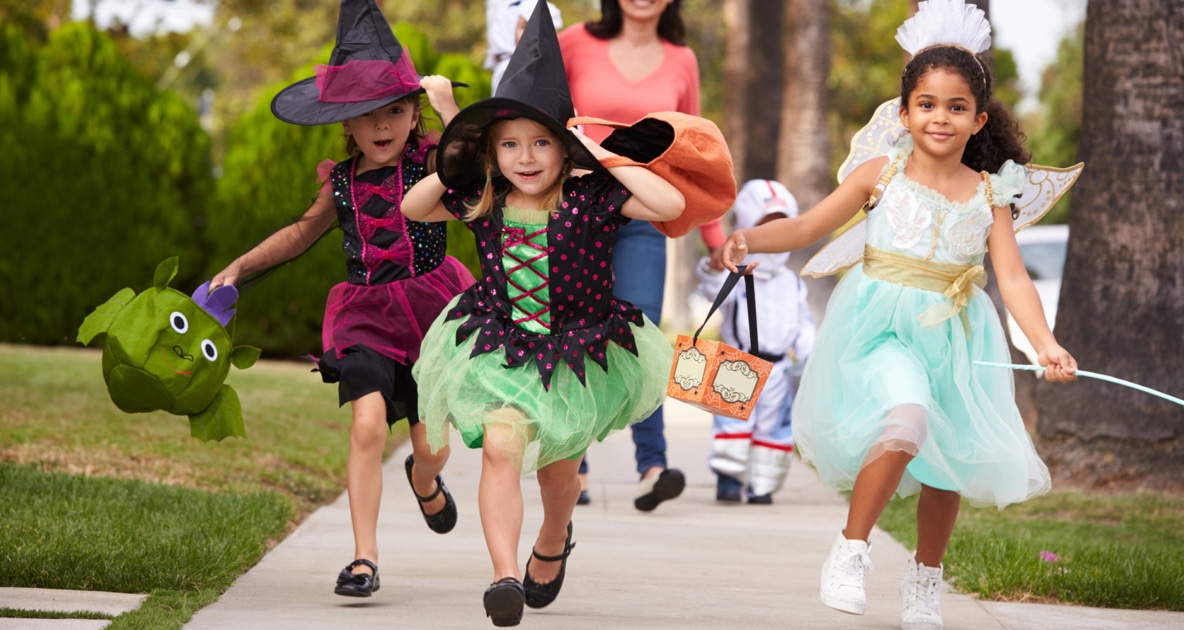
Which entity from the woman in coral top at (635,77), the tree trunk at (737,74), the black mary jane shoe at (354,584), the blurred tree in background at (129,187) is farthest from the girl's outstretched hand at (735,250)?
the tree trunk at (737,74)

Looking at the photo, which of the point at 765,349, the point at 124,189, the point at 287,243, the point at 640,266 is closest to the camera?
the point at 287,243

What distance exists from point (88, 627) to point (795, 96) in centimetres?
1470

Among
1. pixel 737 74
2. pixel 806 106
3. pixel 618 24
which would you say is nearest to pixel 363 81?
pixel 618 24

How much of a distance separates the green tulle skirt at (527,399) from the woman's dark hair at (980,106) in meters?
1.23

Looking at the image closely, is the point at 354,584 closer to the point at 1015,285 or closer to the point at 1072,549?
the point at 1015,285

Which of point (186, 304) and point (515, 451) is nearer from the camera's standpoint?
point (515, 451)

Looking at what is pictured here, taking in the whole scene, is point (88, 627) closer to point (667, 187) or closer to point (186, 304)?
point (186, 304)

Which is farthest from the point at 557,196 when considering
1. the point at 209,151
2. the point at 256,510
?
the point at 209,151

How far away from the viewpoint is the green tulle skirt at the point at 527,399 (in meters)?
4.16

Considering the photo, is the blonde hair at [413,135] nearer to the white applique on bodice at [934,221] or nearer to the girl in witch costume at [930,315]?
the girl in witch costume at [930,315]

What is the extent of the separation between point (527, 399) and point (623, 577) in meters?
1.37

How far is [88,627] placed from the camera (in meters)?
3.82

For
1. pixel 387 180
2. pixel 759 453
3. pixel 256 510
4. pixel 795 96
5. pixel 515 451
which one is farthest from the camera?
pixel 795 96

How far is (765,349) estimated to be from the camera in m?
7.54
